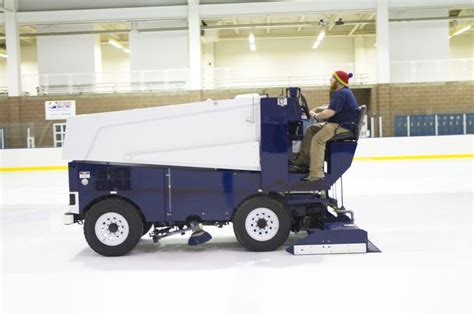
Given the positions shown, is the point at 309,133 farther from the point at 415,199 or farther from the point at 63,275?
the point at 415,199

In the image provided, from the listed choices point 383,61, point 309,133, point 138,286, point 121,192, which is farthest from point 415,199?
point 383,61

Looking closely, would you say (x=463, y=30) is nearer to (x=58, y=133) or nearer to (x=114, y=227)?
(x=58, y=133)

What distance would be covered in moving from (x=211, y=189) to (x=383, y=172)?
10239mm

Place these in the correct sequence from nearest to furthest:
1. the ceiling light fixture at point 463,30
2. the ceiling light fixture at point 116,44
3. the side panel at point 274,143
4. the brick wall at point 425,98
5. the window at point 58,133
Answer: the side panel at point 274,143
the window at point 58,133
the brick wall at point 425,98
the ceiling light fixture at point 463,30
the ceiling light fixture at point 116,44

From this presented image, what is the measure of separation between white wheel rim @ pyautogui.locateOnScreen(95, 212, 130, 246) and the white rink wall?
506 cm

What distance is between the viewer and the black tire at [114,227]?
5.38 metres

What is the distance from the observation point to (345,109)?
5457 millimetres

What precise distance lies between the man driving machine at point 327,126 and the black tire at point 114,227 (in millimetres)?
1745

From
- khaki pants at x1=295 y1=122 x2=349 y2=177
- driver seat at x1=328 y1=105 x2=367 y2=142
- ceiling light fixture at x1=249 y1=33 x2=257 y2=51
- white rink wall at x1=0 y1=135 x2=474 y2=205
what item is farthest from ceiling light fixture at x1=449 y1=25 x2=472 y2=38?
khaki pants at x1=295 y1=122 x2=349 y2=177

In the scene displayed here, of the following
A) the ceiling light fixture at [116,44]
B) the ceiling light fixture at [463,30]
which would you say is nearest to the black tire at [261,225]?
the ceiling light fixture at [463,30]

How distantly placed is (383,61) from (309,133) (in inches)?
790

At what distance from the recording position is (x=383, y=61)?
79.7ft

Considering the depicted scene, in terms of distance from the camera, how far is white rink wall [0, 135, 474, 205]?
10823 mm

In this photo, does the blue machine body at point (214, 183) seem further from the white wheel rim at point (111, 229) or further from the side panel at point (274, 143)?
the white wheel rim at point (111, 229)
